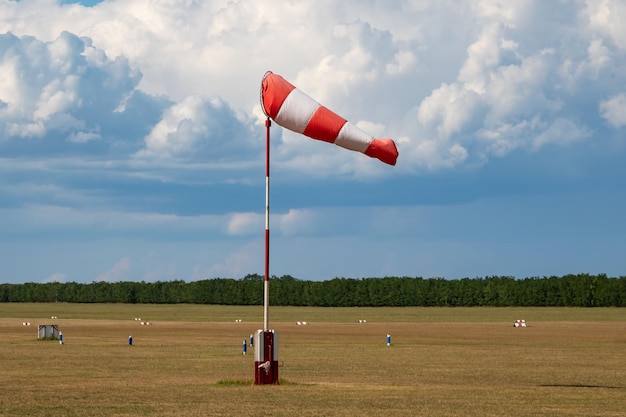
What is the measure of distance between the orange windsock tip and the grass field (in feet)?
21.4

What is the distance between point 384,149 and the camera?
3350 cm

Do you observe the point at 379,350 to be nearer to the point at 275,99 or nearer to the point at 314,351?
the point at 314,351

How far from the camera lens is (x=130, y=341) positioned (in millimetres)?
64438

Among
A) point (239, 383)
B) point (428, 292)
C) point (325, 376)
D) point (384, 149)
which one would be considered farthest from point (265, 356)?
point (428, 292)

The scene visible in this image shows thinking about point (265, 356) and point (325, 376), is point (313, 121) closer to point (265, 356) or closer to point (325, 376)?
point (265, 356)

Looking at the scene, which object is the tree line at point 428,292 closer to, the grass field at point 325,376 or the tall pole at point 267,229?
the grass field at point 325,376

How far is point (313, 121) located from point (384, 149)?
7.11 ft

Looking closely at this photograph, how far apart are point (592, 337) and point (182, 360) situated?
32.9 meters

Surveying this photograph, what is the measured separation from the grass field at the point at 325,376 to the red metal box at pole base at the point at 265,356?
1.95 feet

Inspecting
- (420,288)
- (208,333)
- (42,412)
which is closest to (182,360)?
(42,412)

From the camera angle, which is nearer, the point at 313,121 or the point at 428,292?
the point at 313,121

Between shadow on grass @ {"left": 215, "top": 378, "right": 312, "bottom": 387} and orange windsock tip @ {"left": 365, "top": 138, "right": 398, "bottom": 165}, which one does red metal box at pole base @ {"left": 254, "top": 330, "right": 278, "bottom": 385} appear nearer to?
shadow on grass @ {"left": 215, "top": 378, "right": 312, "bottom": 387}

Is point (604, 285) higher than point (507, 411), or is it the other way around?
point (604, 285)

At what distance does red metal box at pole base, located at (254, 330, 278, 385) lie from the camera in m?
34.1
